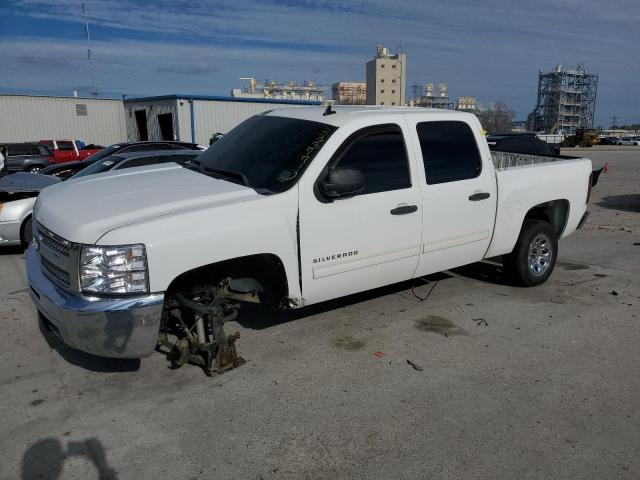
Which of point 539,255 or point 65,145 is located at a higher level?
point 65,145

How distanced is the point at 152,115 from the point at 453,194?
2603 centimetres

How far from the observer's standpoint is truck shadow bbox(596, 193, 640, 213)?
12281 mm

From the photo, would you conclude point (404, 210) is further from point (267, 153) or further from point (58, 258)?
point (58, 258)

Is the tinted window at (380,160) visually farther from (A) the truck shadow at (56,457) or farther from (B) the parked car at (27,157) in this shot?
(B) the parked car at (27,157)

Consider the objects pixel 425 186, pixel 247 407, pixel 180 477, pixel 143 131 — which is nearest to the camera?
pixel 180 477

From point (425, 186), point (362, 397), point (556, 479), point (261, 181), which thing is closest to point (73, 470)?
point (362, 397)

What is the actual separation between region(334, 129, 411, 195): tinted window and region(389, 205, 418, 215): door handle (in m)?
0.17

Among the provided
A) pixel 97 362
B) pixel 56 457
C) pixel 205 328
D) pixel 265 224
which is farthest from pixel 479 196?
pixel 56 457

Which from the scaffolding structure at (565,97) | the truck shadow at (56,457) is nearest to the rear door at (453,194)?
the truck shadow at (56,457)

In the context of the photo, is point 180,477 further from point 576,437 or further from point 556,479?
point 576,437

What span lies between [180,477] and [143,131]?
3050 centimetres

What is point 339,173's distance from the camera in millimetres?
3980

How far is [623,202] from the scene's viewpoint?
13.2 meters

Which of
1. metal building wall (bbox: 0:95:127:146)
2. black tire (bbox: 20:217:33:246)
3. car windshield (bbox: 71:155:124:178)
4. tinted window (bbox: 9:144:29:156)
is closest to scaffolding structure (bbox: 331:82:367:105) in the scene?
metal building wall (bbox: 0:95:127:146)
